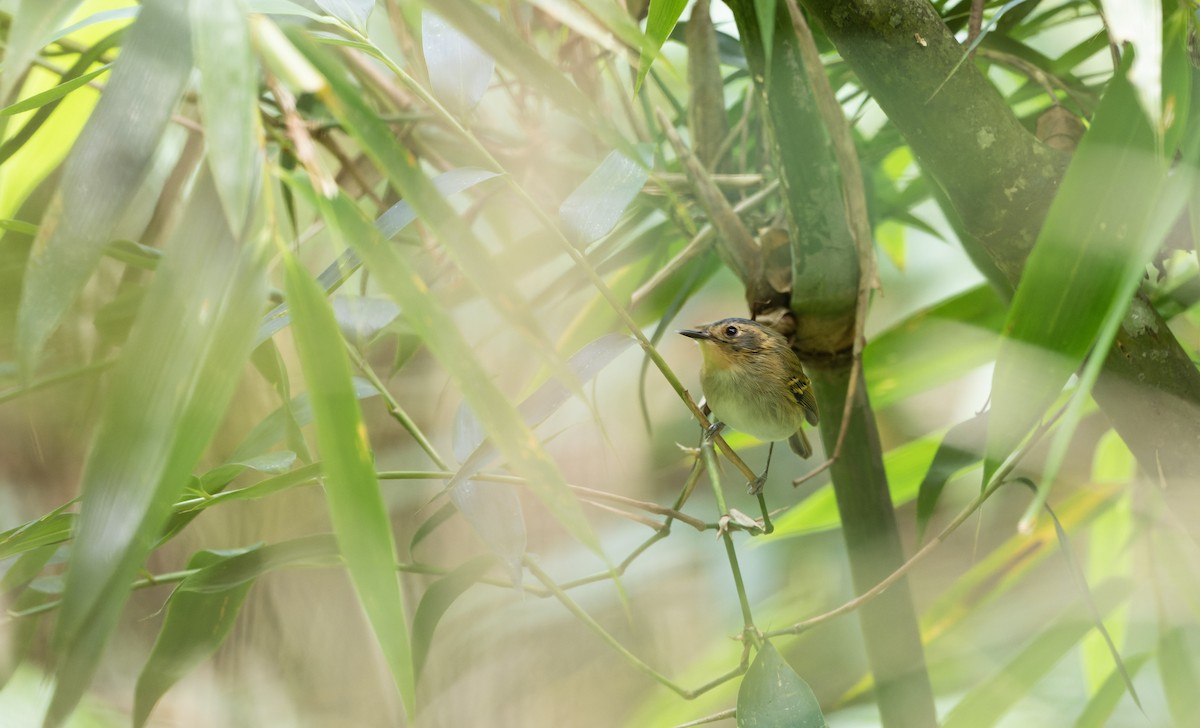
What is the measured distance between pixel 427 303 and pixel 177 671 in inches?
19.5

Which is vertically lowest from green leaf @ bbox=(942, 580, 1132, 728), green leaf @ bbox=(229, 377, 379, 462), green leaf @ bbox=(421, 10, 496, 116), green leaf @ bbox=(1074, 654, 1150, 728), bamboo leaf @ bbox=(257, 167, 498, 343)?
green leaf @ bbox=(1074, 654, 1150, 728)

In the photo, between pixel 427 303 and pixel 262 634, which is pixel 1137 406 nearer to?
pixel 427 303

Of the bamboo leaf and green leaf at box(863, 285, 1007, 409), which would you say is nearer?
the bamboo leaf

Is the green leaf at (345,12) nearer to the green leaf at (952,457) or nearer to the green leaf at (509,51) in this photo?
the green leaf at (509,51)

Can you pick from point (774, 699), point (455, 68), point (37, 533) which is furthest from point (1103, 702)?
point (37, 533)

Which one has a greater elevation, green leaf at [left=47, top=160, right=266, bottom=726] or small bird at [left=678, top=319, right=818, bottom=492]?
green leaf at [left=47, top=160, right=266, bottom=726]

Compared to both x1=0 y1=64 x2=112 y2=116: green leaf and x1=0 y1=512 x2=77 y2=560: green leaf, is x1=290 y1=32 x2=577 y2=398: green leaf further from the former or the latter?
x1=0 y1=512 x2=77 y2=560: green leaf

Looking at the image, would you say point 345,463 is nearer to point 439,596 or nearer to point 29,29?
point 29,29

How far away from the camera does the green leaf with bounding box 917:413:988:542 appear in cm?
86

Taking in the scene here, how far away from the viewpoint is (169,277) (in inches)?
16.2

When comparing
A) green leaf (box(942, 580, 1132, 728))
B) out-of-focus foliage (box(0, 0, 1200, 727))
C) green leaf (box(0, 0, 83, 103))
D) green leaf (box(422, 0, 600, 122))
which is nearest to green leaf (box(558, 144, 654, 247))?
out-of-focus foliage (box(0, 0, 1200, 727))

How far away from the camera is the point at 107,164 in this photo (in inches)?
15.5

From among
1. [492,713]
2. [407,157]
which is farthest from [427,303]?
[492,713]

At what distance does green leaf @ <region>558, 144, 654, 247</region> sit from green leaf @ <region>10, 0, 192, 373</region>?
306 millimetres
